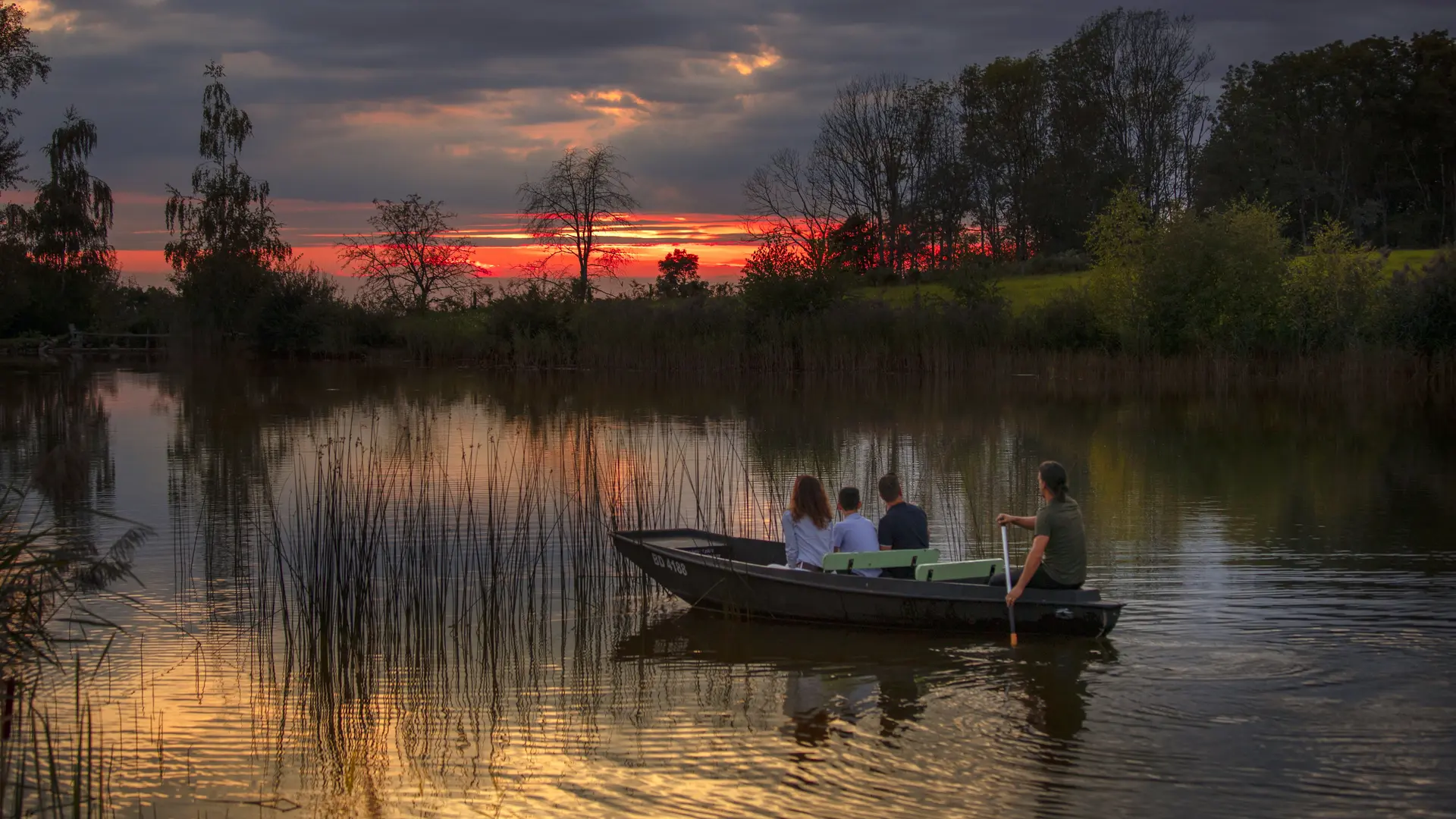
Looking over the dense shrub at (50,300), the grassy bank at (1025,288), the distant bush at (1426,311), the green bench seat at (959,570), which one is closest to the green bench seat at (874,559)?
the green bench seat at (959,570)

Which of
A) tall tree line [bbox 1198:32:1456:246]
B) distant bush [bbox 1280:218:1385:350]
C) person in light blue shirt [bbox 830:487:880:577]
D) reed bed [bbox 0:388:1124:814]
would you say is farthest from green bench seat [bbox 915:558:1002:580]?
tall tree line [bbox 1198:32:1456:246]

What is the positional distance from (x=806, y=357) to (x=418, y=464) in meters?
25.0

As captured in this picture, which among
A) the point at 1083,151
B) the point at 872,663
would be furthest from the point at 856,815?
the point at 1083,151

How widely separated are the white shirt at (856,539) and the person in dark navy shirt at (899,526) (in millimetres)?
217

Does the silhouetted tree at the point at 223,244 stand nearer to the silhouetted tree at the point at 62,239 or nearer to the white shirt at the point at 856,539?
the silhouetted tree at the point at 62,239

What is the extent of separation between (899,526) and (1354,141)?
2385 inches

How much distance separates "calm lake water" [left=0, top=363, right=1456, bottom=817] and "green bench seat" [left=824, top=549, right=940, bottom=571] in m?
0.54

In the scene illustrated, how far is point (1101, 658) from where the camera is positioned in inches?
348

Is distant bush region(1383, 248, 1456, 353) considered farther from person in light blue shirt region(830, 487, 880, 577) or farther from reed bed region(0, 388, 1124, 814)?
person in light blue shirt region(830, 487, 880, 577)

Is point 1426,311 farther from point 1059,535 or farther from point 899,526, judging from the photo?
point 1059,535

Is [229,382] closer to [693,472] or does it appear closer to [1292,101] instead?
[693,472]

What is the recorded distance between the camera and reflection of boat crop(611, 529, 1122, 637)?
30.0ft

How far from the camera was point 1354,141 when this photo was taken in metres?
61.7

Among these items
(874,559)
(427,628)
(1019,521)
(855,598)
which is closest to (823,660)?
(855,598)
